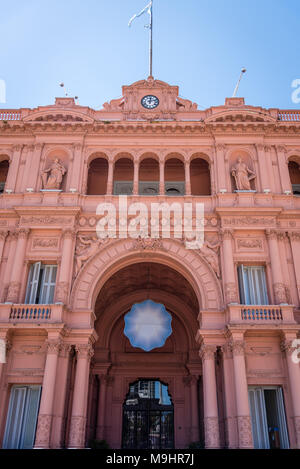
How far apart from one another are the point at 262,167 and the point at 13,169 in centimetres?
1458

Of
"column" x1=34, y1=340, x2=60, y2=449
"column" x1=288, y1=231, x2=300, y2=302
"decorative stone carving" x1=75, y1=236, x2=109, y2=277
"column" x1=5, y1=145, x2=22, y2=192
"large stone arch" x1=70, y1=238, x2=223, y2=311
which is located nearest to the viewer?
"column" x1=34, y1=340, x2=60, y2=449

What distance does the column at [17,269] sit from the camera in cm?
2150

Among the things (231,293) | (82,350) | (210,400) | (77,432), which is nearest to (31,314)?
(82,350)

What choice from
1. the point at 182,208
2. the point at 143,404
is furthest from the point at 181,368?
the point at 182,208

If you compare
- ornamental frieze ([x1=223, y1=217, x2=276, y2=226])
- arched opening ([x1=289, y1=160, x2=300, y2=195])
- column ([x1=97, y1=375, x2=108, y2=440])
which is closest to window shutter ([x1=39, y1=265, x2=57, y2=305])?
column ([x1=97, y1=375, x2=108, y2=440])

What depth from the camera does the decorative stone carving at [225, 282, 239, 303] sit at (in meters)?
21.2

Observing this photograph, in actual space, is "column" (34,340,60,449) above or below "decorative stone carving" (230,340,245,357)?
below

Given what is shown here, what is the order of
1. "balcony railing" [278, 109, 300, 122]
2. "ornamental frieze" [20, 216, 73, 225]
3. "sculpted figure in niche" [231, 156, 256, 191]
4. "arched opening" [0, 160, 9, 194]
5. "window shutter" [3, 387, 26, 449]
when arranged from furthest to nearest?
"arched opening" [0, 160, 9, 194] < "balcony railing" [278, 109, 300, 122] < "sculpted figure in niche" [231, 156, 256, 191] < "ornamental frieze" [20, 216, 73, 225] < "window shutter" [3, 387, 26, 449]

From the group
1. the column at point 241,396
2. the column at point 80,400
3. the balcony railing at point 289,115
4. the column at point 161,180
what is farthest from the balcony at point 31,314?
the balcony railing at point 289,115

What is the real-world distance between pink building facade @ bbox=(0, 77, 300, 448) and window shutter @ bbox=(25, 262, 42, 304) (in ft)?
0.37

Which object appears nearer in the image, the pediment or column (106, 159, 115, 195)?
column (106, 159, 115, 195)

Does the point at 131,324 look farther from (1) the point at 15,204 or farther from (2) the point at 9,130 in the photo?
(2) the point at 9,130

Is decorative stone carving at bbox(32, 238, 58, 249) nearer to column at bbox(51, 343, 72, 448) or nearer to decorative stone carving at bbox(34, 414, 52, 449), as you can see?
column at bbox(51, 343, 72, 448)
